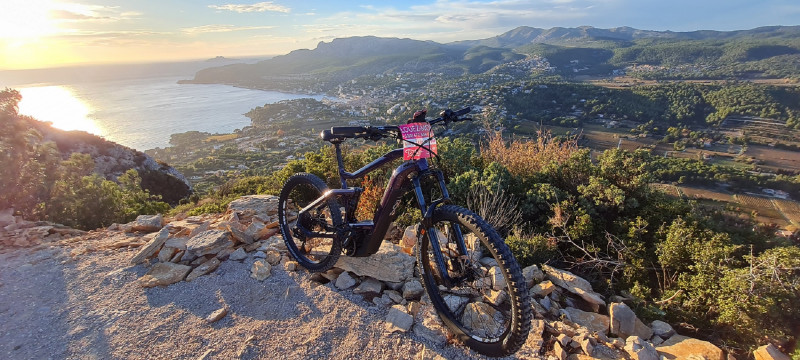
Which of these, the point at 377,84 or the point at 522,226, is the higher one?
the point at 377,84

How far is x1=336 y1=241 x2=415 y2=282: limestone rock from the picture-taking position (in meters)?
3.32

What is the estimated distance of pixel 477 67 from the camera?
90562mm

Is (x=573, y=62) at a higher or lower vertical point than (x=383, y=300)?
higher

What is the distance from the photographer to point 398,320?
2770mm

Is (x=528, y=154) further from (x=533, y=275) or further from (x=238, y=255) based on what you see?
(x=238, y=255)

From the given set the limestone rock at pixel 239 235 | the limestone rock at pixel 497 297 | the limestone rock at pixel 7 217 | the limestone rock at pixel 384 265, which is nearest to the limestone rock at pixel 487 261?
the limestone rock at pixel 497 297

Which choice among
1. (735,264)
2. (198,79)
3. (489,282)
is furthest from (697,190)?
(198,79)

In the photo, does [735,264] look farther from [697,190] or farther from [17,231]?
[697,190]

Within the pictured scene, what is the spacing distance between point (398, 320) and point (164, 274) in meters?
2.68

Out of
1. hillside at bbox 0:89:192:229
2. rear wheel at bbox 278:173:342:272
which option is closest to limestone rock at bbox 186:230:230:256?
rear wheel at bbox 278:173:342:272

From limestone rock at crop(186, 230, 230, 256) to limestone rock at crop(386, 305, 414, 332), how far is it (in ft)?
7.98

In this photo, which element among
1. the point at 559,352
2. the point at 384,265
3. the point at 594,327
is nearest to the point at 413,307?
the point at 384,265

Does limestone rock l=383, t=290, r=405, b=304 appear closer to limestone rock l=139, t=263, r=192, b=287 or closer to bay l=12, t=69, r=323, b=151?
limestone rock l=139, t=263, r=192, b=287

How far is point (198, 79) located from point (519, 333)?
102174 mm
